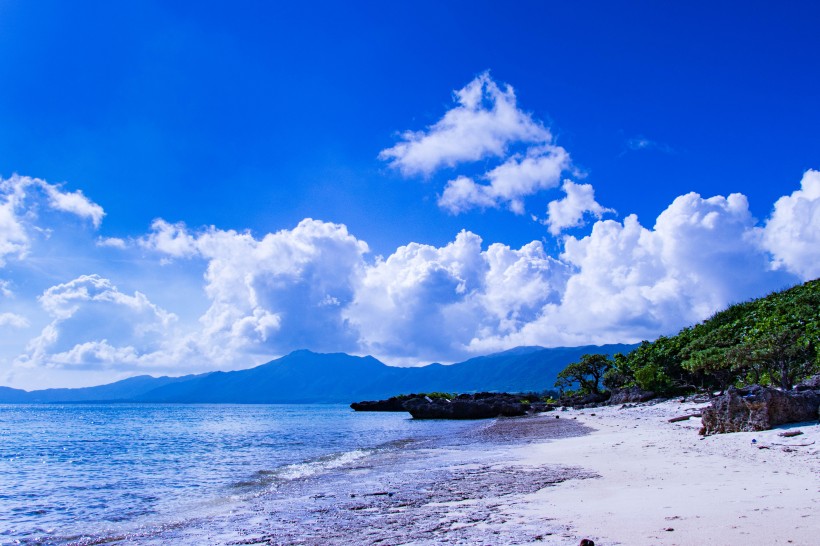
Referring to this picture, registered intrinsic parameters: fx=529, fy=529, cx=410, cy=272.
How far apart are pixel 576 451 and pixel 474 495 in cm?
1062

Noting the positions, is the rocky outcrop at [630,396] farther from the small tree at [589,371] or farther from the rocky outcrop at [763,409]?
the rocky outcrop at [763,409]

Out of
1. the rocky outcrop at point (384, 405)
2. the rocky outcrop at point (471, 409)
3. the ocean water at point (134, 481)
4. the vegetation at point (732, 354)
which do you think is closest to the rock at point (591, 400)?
the vegetation at point (732, 354)

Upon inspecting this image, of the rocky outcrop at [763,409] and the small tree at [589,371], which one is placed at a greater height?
the small tree at [589,371]

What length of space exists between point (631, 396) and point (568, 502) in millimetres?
58329

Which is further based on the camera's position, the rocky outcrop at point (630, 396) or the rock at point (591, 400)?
the rock at point (591, 400)

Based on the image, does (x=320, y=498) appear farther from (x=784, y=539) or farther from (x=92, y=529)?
(x=784, y=539)

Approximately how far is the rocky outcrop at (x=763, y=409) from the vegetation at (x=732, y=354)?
11505mm

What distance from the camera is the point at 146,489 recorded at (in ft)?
60.8

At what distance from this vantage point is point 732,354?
104ft

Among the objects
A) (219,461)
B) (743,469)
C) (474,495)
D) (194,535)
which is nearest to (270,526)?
(194,535)

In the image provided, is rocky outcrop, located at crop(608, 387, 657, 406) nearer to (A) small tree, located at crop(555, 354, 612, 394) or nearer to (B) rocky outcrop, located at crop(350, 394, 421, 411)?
(A) small tree, located at crop(555, 354, 612, 394)

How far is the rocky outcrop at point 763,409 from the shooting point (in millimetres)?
18234

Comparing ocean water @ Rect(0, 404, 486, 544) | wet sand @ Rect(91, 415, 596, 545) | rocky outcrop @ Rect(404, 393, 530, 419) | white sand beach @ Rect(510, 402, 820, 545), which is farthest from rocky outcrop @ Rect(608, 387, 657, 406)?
wet sand @ Rect(91, 415, 596, 545)

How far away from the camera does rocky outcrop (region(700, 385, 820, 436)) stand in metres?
18.2
